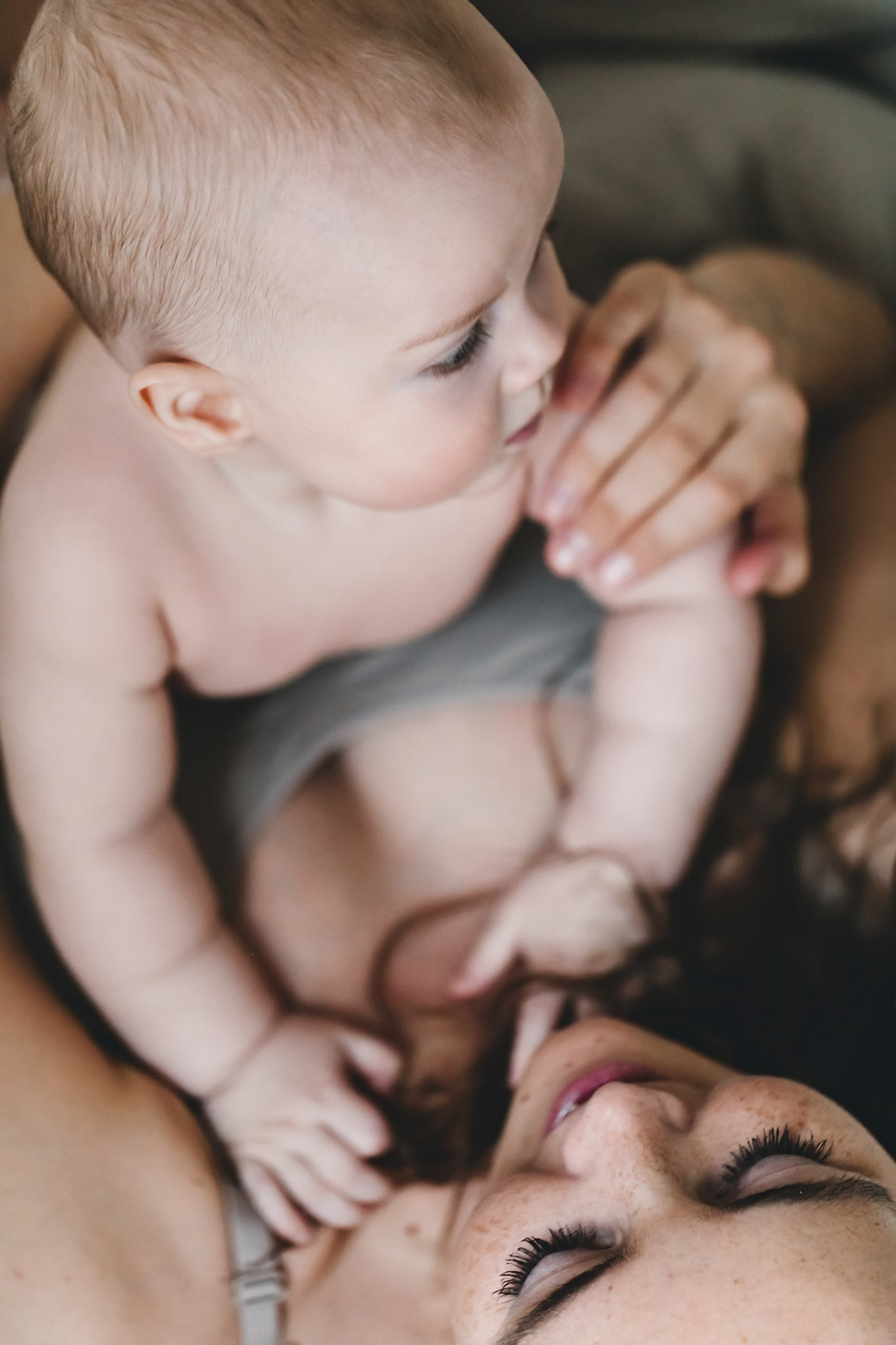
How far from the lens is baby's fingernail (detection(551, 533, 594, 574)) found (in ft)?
2.22

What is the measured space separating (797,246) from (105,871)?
0.86 meters

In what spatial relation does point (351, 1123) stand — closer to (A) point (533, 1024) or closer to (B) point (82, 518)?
(A) point (533, 1024)

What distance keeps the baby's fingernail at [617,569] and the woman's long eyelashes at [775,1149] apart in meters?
0.34

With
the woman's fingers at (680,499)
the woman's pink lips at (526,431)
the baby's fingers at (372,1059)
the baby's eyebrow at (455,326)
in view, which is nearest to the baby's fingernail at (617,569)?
the woman's fingers at (680,499)

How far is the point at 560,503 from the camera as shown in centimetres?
68

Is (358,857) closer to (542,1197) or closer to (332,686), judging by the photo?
(332,686)

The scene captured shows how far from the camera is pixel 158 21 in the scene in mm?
402

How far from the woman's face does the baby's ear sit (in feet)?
1.22

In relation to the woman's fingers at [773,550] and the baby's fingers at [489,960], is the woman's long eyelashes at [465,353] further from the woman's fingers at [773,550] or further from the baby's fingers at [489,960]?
the baby's fingers at [489,960]

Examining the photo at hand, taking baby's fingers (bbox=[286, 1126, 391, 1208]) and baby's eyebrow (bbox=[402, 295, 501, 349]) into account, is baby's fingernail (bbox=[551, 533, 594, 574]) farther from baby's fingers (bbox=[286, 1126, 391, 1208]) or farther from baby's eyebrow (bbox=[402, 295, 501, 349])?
baby's fingers (bbox=[286, 1126, 391, 1208])

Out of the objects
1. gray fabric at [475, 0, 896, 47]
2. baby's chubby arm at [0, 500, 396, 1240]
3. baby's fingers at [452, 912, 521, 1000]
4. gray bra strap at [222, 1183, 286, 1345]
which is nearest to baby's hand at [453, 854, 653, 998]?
baby's fingers at [452, 912, 521, 1000]

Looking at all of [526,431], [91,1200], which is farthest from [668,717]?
[91,1200]

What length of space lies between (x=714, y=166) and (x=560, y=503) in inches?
19.0

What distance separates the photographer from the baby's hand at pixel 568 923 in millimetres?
741
